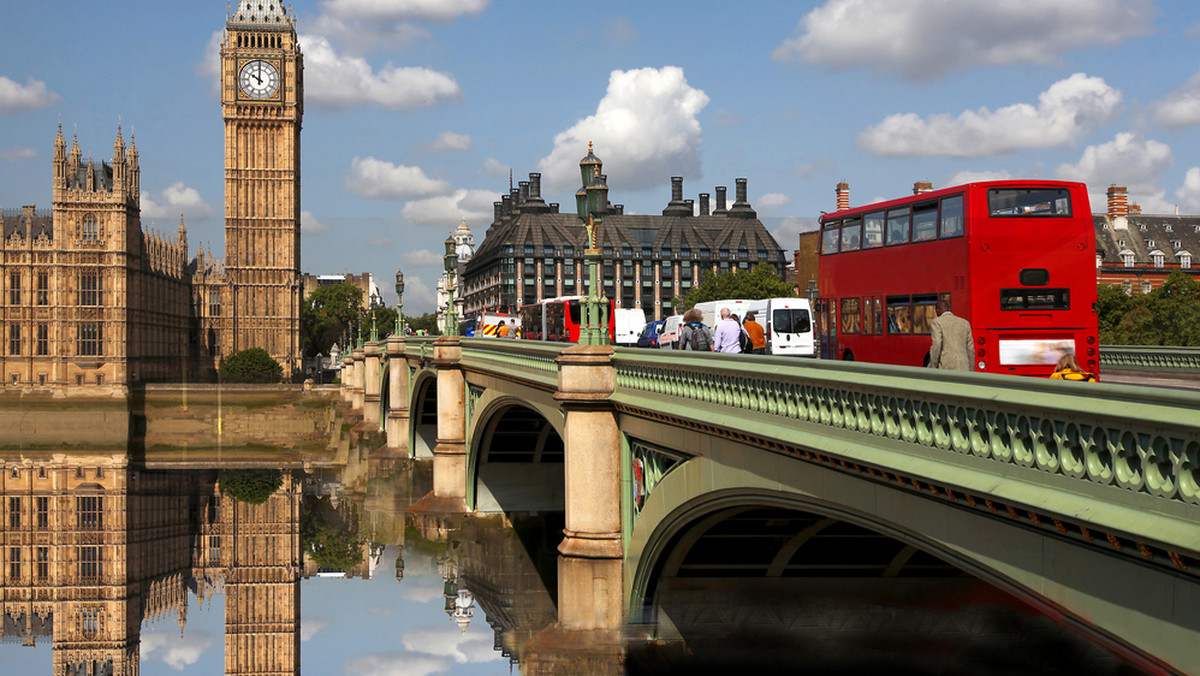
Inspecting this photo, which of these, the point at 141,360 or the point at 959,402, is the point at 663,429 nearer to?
the point at 959,402

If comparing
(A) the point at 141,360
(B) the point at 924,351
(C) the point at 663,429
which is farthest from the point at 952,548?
(A) the point at 141,360

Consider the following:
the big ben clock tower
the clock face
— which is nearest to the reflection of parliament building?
the big ben clock tower

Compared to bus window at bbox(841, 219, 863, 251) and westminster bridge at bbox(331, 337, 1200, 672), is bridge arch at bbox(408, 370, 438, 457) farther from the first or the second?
bus window at bbox(841, 219, 863, 251)

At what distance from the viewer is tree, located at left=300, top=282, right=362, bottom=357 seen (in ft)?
568

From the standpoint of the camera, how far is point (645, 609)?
20750mm

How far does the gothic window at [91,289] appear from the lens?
10838 centimetres

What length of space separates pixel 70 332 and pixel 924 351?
99.6 m

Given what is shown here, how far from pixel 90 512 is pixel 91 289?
5260cm

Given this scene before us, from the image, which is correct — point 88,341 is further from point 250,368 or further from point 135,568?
point 135,568

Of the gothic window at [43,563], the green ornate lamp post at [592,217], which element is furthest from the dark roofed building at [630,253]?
the green ornate lamp post at [592,217]

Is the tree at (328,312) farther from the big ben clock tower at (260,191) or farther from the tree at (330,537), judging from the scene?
the tree at (330,537)

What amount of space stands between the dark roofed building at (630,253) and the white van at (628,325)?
8614cm

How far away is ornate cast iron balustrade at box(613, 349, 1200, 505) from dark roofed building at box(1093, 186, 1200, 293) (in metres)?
90.9

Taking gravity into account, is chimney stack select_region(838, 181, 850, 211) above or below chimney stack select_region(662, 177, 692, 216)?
below
